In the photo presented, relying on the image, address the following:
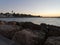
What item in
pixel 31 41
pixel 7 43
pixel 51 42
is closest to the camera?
pixel 51 42

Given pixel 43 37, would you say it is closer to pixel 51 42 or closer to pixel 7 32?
pixel 51 42

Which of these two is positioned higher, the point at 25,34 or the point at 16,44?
the point at 25,34

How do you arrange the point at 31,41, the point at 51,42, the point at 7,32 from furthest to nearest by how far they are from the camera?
the point at 7,32 < the point at 31,41 < the point at 51,42

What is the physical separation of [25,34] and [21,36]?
0.22 m

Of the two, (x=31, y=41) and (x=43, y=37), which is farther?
(x=43, y=37)

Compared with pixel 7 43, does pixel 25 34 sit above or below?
above

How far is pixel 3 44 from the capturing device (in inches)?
272

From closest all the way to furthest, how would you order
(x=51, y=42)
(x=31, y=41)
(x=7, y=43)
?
(x=51, y=42) → (x=31, y=41) → (x=7, y=43)

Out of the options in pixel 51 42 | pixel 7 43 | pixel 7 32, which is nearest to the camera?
pixel 51 42

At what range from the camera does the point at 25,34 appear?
703 cm

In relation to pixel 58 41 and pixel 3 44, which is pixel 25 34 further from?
pixel 58 41

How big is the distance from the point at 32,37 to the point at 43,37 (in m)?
0.65

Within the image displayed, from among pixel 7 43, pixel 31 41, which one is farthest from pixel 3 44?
pixel 31 41

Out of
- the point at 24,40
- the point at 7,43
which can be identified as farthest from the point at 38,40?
the point at 7,43
